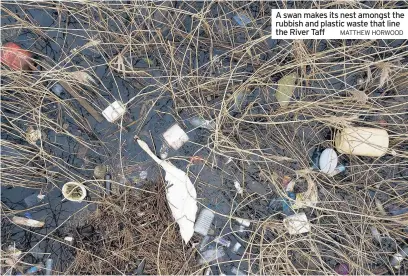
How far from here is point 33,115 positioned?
2.26 m

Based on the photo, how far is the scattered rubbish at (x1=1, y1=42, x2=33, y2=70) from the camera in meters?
2.23

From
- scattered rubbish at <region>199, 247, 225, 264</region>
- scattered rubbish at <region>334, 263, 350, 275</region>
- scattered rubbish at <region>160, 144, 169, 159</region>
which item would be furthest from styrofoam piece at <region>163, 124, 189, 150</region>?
scattered rubbish at <region>334, 263, 350, 275</region>

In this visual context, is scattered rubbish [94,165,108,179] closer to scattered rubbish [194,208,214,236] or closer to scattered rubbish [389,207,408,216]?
scattered rubbish [194,208,214,236]

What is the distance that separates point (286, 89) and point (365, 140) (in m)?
0.62

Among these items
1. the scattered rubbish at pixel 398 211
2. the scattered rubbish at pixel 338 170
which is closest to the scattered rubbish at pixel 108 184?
the scattered rubbish at pixel 338 170

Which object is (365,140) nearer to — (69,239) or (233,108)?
(233,108)

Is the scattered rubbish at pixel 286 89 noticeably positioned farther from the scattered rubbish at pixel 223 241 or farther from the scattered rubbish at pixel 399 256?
the scattered rubbish at pixel 399 256

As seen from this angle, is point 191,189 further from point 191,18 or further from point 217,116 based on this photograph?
point 191,18

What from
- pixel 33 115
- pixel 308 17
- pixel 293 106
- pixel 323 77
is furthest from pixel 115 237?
pixel 308 17

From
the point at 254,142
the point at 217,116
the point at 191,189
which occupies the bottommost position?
the point at 191,189

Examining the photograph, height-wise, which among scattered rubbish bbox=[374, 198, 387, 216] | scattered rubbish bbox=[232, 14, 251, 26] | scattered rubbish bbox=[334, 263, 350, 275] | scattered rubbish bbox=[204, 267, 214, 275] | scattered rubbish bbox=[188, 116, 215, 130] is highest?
scattered rubbish bbox=[232, 14, 251, 26]

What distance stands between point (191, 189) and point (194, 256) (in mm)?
465

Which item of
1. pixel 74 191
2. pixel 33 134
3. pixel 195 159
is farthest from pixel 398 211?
pixel 33 134

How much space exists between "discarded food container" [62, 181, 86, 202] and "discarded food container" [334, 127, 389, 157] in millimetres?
1799
